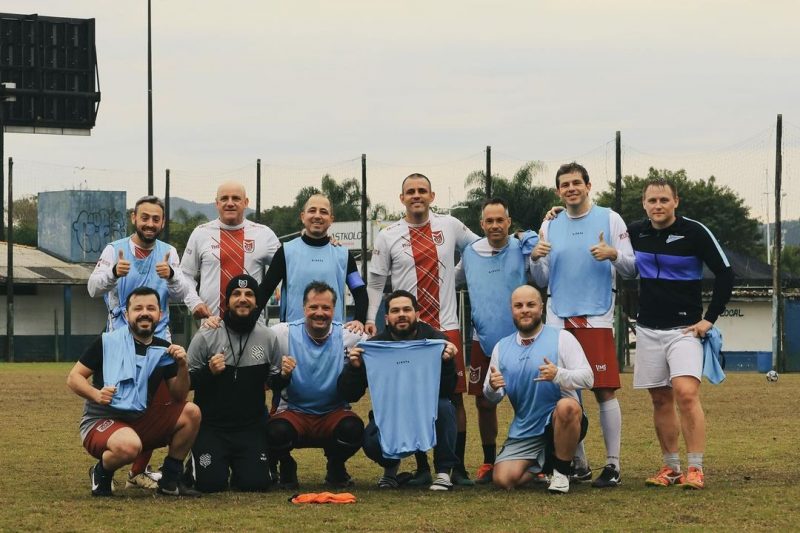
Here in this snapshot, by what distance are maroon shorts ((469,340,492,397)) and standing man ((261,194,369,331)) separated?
0.92m

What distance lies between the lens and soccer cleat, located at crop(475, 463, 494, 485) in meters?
10.4

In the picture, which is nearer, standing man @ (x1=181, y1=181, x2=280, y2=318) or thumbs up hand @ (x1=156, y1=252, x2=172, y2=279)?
thumbs up hand @ (x1=156, y1=252, x2=172, y2=279)

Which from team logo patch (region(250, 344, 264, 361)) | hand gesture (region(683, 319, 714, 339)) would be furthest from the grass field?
hand gesture (region(683, 319, 714, 339))

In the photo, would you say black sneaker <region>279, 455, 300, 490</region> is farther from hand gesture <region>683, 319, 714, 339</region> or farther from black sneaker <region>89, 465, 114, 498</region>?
hand gesture <region>683, 319, 714, 339</region>

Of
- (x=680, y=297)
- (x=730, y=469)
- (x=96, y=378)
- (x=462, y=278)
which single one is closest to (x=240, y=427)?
(x=96, y=378)

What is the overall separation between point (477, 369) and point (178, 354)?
8.18 feet

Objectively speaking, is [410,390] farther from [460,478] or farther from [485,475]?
[485,475]

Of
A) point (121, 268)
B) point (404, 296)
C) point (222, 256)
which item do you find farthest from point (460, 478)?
point (121, 268)

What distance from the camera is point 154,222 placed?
10094 millimetres

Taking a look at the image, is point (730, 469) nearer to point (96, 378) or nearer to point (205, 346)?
point (205, 346)

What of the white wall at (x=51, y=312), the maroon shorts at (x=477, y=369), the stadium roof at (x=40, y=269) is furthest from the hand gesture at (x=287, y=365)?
the white wall at (x=51, y=312)

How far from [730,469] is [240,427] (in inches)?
Result: 158

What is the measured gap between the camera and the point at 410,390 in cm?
992

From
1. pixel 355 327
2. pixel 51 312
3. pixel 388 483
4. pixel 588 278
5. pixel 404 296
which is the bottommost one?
pixel 51 312
